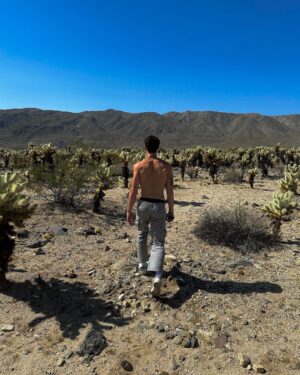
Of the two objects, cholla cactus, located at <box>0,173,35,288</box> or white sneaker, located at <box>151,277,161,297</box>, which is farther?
cholla cactus, located at <box>0,173,35,288</box>

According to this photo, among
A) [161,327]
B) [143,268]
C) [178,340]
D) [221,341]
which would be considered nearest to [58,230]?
[143,268]

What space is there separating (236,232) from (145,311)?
3.08 meters

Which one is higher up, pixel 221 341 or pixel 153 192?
pixel 153 192

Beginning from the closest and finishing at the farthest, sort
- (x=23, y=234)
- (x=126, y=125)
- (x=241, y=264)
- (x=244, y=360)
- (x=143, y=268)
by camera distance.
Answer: (x=244, y=360) < (x=143, y=268) < (x=241, y=264) < (x=23, y=234) < (x=126, y=125)

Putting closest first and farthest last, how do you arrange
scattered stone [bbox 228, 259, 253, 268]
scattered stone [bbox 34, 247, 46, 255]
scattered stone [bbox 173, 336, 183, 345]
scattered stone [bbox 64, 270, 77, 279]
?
scattered stone [bbox 173, 336, 183, 345] → scattered stone [bbox 64, 270, 77, 279] → scattered stone [bbox 228, 259, 253, 268] → scattered stone [bbox 34, 247, 46, 255]

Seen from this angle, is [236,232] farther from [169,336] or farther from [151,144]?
[169,336]

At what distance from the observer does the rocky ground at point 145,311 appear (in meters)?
3.68

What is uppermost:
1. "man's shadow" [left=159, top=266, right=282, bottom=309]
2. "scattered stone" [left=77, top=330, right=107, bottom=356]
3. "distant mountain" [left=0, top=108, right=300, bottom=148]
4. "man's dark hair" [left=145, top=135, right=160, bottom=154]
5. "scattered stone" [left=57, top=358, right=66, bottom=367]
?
"distant mountain" [left=0, top=108, right=300, bottom=148]

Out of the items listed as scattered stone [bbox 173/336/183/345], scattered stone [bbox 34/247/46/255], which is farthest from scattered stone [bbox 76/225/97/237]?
scattered stone [bbox 173/336/183/345]

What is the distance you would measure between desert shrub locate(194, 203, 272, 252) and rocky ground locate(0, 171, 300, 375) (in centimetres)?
24

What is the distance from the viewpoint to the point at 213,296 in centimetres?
480

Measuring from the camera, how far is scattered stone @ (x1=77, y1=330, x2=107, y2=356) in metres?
3.79

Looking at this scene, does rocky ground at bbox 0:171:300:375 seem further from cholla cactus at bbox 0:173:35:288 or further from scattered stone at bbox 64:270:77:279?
cholla cactus at bbox 0:173:35:288

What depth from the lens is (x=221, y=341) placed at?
394 centimetres
